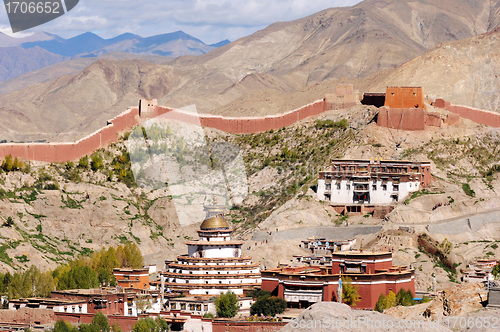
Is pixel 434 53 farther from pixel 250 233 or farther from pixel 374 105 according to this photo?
pixel 250 233

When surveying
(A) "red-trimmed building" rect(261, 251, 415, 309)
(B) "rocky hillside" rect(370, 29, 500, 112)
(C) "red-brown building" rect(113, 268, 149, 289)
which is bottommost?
(A) "red-trimmed building" rect(261, 251, 415, 309)

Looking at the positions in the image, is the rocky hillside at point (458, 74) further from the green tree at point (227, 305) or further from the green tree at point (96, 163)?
the green tree at point (227, 305)

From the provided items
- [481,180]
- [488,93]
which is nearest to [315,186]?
[481,180]

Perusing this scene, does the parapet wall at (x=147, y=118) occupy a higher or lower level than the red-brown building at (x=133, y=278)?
higher

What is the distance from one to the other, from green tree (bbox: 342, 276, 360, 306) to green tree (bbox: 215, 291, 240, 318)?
7.18m

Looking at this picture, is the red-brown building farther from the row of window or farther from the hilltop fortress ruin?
the hilltop fortress ruin

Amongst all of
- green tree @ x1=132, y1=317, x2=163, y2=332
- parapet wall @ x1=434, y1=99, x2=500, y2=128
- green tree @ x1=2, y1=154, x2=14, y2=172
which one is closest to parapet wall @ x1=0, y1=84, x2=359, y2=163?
green tree @ x1=2, y1=154, x2=14, y2=172

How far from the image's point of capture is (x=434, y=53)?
14675cm

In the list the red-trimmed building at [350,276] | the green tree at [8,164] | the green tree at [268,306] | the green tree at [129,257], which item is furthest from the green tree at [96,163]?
the green tree at [268,306]

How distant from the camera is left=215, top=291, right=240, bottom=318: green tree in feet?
212

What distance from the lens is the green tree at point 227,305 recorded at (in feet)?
212

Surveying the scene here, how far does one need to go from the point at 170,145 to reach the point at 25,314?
154ft

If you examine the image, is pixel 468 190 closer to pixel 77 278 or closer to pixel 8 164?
pixel 77 278

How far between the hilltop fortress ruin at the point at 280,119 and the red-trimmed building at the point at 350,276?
39.0 meters
